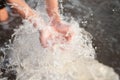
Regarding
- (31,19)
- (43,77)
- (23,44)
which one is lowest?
(43,77)

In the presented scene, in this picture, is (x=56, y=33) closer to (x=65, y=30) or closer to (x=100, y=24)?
(x=65, y=30)

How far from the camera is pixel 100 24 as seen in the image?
158 inches

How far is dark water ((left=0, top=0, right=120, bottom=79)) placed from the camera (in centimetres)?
367

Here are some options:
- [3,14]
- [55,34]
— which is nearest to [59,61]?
[55,34]

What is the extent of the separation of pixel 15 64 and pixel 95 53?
2.88 ft

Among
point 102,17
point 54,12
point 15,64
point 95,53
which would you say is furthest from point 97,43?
point 15,64

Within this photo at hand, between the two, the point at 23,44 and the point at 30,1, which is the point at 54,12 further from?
the point at 30,1

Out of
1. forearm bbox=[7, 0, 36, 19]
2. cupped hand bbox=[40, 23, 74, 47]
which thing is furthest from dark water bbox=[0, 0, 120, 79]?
cupped hand bbox=[40, 23, 74, 47]

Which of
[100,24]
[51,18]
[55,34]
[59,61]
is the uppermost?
[51,18]

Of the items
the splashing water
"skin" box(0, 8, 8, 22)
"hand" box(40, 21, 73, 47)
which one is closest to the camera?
"hand" box(40, 21, 73, 47)

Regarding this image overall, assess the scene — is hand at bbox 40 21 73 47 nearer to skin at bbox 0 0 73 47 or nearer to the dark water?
skin at bbox 0 0 73 47

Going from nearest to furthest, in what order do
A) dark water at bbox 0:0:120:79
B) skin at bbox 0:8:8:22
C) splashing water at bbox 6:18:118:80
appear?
splashing water at bbox 6:18:118:80
dark water at bbox 0:0:120:79
skin at bbox 0:8:8:22

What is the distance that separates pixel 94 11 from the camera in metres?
4.19

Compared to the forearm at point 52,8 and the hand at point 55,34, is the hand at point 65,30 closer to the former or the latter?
the hand at point 55,34
